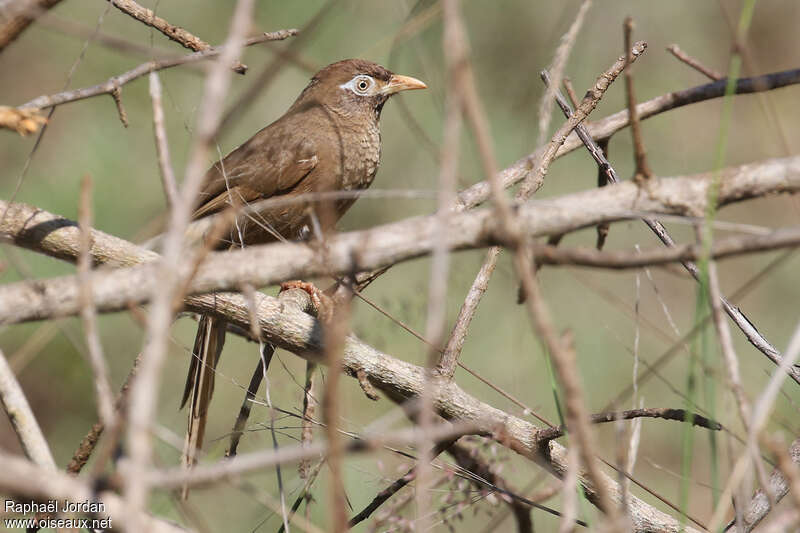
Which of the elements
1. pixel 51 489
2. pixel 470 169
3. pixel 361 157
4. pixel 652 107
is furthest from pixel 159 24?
pixel 470 169

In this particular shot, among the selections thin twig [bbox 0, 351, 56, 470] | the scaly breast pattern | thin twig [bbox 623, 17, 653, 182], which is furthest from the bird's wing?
thin twig [bbox 623, 17, 653, 182]

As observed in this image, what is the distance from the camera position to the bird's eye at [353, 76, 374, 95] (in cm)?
569

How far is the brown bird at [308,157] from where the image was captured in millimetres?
4629

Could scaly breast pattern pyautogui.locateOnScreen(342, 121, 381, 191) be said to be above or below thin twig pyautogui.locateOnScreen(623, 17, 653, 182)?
above

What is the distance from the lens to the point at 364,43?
7965mm

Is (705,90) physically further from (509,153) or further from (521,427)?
(509,153)

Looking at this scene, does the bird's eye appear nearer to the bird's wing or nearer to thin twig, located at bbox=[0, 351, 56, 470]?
the bird's wing

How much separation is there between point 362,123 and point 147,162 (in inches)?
112

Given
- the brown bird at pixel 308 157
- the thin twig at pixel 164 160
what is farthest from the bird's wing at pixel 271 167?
the thin twig at pixel 164 160

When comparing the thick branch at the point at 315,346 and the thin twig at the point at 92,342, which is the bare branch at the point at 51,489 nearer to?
the thin twig at the point at 92,342

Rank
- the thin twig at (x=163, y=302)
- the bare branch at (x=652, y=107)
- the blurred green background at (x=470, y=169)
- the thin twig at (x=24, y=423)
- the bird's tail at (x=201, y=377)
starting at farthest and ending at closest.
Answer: the blurred green background at (x=470, y=169) < the bird's tail at (x=201, y=377) < the bare branch at (x=652, y=107) < the thin twig at (x=24, y=423) < the thin twig at (x=163, y=302)

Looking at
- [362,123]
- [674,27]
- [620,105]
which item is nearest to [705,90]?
[362,123]

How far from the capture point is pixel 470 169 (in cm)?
613

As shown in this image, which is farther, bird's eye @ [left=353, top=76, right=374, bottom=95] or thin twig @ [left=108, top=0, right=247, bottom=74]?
bird's eye @ [left=353, top=76, right=374, bottom=95]
